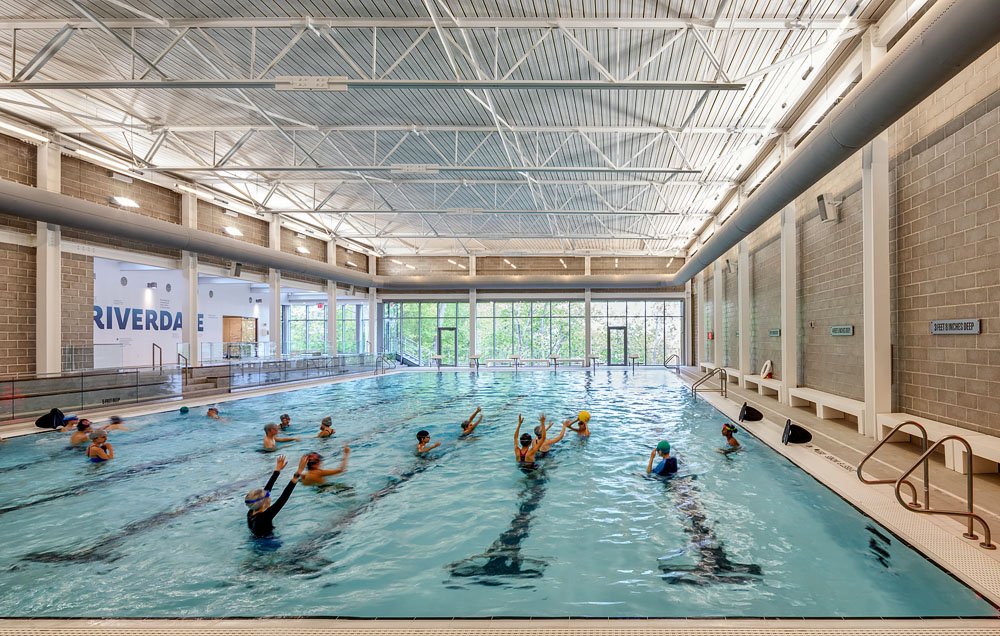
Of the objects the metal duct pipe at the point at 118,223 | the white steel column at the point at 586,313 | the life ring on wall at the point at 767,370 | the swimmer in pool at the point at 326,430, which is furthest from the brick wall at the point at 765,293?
the metal duct pipe at the point at 118,223

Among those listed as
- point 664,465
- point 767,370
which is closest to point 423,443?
point 664,465

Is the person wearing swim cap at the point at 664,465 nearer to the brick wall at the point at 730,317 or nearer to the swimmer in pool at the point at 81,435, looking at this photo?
the swimmer in pool at the point at 81,435

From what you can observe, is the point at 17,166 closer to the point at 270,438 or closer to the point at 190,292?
the point at 190,292

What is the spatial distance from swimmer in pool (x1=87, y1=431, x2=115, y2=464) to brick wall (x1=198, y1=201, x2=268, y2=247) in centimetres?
940

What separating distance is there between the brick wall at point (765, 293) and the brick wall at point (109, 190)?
16.5 meters

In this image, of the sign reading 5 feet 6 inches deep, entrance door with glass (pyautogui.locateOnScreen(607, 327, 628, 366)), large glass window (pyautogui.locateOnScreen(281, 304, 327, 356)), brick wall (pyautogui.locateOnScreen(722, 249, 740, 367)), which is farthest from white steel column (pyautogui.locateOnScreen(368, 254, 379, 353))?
the sign reading 5 feet 6 inches deep

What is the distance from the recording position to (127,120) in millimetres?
10695

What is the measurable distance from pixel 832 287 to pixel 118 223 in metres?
14.6

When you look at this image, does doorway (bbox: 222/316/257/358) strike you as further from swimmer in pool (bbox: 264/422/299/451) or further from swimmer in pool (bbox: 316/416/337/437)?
swimmer in pool (bbox: 264/422/299/451)

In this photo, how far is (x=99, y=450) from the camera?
7.02 m

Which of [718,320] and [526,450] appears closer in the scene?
[526,450]

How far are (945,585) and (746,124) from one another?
379 inches

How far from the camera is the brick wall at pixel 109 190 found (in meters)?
11.0

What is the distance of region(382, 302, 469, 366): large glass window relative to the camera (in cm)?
2642
